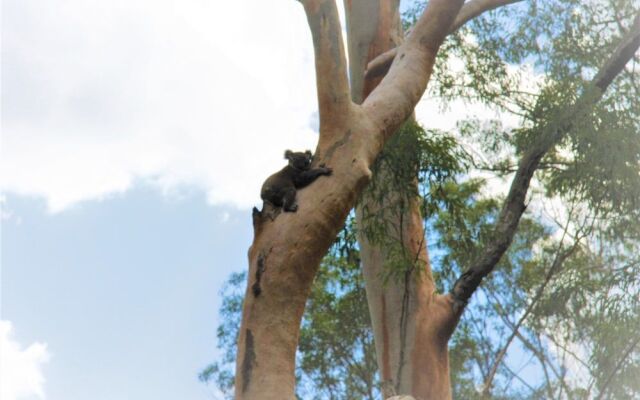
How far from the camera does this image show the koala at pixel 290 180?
409 cm

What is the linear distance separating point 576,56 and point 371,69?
4204mm

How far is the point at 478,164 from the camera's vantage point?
38.2 ft

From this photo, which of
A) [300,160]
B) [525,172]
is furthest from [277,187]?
[525,172]

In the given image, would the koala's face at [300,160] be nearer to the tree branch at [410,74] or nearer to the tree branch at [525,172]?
the tree branch at [410,74]

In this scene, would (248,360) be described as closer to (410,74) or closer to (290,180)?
(290,180)

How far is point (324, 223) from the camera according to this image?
13.2ft

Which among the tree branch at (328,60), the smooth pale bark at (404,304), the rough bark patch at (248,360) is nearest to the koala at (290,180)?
the tree branch at (328,60)

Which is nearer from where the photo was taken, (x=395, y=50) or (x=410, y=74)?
(x=410, y=74)

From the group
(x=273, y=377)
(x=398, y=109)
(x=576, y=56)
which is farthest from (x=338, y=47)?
(x=576, y=56)

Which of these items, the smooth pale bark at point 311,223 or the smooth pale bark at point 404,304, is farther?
the smooth pale bark at point 404,304

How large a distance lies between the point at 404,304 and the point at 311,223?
11.1ft

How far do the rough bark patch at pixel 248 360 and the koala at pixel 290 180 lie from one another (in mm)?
561

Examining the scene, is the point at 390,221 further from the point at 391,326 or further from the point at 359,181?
the point at 359,181

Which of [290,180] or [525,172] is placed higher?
[525,172]
